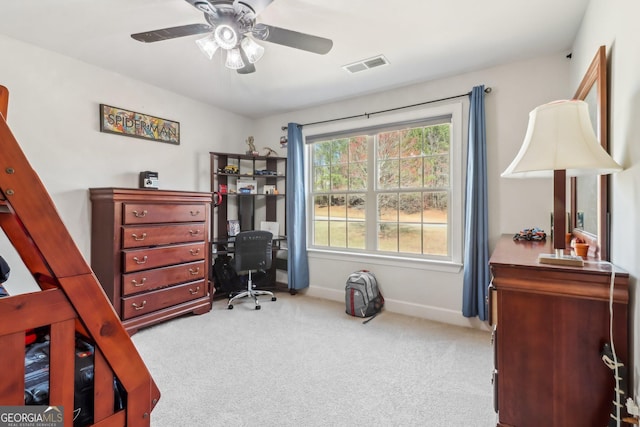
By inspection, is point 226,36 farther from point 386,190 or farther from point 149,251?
point 386,190

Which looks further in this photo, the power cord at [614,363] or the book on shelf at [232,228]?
the book on shelf at [232,228]

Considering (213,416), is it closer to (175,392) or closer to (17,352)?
(175,392)

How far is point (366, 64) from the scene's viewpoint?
2.86 metres

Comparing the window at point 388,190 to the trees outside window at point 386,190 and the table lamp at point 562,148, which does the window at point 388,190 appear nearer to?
the trees outside window at point 386,190

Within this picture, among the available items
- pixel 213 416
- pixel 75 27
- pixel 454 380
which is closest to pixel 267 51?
pixel 75 27

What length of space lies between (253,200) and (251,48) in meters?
2.75

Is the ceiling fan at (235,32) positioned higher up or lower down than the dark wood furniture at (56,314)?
higher up

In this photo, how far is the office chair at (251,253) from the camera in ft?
11.4

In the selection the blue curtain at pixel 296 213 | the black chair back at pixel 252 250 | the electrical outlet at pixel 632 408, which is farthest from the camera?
the blue curtain at pixel 296 213

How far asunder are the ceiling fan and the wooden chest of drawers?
1.51 meters

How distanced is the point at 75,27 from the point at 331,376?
3.17 metres

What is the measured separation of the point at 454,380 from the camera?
6.82 ft

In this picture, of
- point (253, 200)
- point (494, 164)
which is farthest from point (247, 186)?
point (494, 164)

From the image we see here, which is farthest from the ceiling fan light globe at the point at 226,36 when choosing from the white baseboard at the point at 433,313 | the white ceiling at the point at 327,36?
the white baseboard at the point at 433,313
